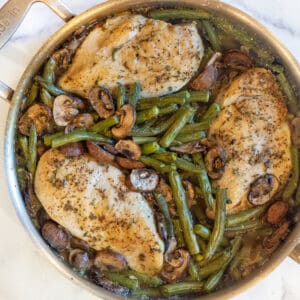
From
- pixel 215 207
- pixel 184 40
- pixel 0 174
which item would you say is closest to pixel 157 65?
pixel 184 40

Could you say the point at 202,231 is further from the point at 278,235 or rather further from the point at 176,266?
the point at 278,235

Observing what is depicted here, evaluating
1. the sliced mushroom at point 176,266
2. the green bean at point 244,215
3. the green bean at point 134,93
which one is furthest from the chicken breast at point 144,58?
the sliced mushroom at point 176,266

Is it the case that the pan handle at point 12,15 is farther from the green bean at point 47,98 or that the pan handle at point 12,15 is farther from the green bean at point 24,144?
the green bean at point 24,144

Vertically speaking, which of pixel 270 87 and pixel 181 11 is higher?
pixel 181 11

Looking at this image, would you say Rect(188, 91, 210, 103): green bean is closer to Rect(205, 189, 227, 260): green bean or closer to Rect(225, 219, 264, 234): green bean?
Rect(205, 189, 227, 260): green bean

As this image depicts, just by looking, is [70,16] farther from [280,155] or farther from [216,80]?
[280,155]

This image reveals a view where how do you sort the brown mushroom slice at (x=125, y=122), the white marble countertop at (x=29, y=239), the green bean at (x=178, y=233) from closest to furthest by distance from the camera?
the brown mushroom slice at (x=125, y=122)
the green bean at (x=178, y=233)
the white marble countertop at (x=29, y=239)
